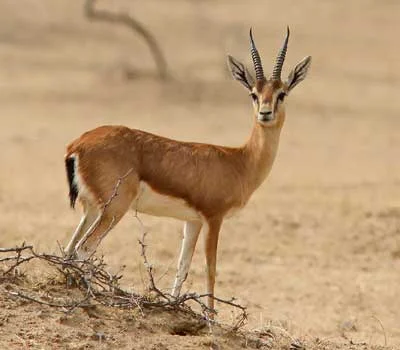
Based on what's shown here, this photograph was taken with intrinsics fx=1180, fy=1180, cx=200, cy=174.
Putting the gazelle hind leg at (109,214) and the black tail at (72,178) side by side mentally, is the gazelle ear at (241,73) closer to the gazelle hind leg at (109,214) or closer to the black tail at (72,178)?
the gazelle hind leg at (109,214)

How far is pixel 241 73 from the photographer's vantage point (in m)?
9.76

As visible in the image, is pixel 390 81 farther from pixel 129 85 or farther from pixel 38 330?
pixel 38 330

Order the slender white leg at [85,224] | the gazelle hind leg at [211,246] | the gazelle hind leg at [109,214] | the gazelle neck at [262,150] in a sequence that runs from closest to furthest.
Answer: the gazelle hind leg at [109,214] → the slender white leg at [85,224] → the gazelle hind leg at [211,246] → the gazelle neck at [262,150]

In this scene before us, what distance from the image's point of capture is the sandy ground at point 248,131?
11.0 metres

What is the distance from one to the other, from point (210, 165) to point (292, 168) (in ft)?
25.4

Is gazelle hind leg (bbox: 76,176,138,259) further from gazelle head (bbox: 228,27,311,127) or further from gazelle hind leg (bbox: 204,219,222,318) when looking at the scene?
gazelle head (bbox: 228,27,311,127)

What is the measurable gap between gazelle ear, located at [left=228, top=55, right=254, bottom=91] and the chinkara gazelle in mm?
11

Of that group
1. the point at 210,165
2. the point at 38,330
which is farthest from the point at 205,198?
the point at 38,330

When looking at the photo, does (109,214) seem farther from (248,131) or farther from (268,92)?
(248,131)

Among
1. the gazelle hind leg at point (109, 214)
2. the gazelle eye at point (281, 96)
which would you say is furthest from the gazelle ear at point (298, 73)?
the gazelle hind leg at point (109, 214)

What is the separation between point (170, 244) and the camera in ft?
39.9

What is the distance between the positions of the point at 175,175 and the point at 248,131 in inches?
444

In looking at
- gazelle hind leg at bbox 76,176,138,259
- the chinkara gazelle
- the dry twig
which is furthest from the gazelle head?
the dry twig

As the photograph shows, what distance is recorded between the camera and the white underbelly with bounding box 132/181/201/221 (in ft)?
29.1
